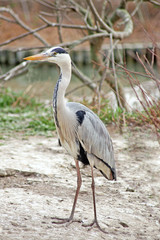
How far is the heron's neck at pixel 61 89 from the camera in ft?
10.7

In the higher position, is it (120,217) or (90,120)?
(90,120)

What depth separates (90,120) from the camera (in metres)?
3.44

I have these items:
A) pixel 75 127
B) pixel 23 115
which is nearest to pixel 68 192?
pixel 75 127

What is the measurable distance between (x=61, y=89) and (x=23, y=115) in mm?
3382

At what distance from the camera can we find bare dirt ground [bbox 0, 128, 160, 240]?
3086 mm

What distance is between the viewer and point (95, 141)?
3.47 metres

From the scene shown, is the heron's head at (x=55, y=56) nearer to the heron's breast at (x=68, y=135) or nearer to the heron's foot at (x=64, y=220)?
the heron's breast at (x=68, y=135)

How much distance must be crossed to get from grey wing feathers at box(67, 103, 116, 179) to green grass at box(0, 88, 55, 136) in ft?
6.68

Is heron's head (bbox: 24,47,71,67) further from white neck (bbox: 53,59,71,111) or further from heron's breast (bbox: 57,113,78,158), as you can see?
heron's breast (bbox: 57,113,78,158)

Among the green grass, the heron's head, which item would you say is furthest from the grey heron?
the green grass

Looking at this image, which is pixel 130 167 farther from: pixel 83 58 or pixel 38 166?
pixel 83 58

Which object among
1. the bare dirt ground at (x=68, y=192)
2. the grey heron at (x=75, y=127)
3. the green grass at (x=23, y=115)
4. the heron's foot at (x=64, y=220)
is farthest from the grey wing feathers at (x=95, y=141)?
the green grass at (x=23, y=115)

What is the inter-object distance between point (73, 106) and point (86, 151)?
448mm

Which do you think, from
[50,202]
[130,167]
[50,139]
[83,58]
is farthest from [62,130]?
[83,58]
